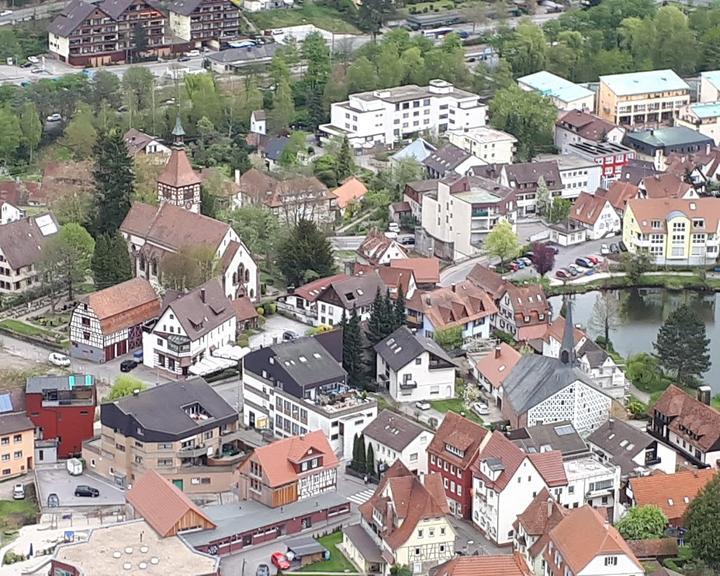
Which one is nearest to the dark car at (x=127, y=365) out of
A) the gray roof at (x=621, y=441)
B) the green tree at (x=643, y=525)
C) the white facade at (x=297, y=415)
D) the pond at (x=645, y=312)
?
the white facade at (x=297, y=415)

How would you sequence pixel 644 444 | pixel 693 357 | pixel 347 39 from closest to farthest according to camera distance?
1. pixel 644 444
2. pixel 693 357
3. pixel 347 39

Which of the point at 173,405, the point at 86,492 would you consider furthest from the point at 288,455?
the point at 86,492

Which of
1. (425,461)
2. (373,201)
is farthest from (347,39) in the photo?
(425,461)

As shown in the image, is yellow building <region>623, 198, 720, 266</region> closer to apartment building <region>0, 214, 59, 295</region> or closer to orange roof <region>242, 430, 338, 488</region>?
apartment building <region>0, 214, 59, 295</region>

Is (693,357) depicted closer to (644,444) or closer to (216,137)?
(644,444)

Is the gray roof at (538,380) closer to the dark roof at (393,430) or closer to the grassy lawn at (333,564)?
the dark roof at (393,430)

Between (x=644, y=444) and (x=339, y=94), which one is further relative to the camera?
(x=339, y=94)

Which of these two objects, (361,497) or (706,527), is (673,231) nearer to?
(361,497)
